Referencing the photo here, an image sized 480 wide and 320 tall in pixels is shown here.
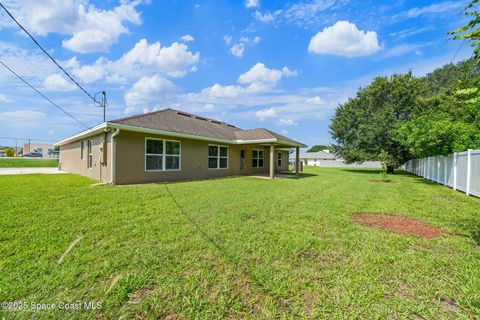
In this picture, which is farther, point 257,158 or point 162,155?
point 257,158

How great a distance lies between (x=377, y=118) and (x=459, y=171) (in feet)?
46.1

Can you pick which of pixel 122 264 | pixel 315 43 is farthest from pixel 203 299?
pixel 315 43

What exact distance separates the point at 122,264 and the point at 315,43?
46.8 ft

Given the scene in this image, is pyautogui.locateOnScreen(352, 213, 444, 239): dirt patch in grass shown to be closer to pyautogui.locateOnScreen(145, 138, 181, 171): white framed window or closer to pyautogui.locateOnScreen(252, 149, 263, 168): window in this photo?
pyautogui.locateOnScreen(145, 138, 181, 171): white framed window

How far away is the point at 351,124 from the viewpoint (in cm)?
2486

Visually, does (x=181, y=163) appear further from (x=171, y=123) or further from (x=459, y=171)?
(x=459, y=171)

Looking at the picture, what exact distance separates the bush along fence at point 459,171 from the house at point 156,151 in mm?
8107

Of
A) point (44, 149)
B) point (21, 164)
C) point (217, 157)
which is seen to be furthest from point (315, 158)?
point (44, 149)

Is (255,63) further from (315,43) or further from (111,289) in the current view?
(111,289)

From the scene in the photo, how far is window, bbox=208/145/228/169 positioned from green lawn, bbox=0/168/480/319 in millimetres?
8699

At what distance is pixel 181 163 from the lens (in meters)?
12.1

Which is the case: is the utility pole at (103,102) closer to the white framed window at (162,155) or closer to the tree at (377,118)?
the white framed window at (162,155)

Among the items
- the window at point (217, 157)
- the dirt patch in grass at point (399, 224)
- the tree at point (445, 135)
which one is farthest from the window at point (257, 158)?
the dirt patch in grass at point (399, 224)

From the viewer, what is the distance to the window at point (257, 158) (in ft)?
57.8
